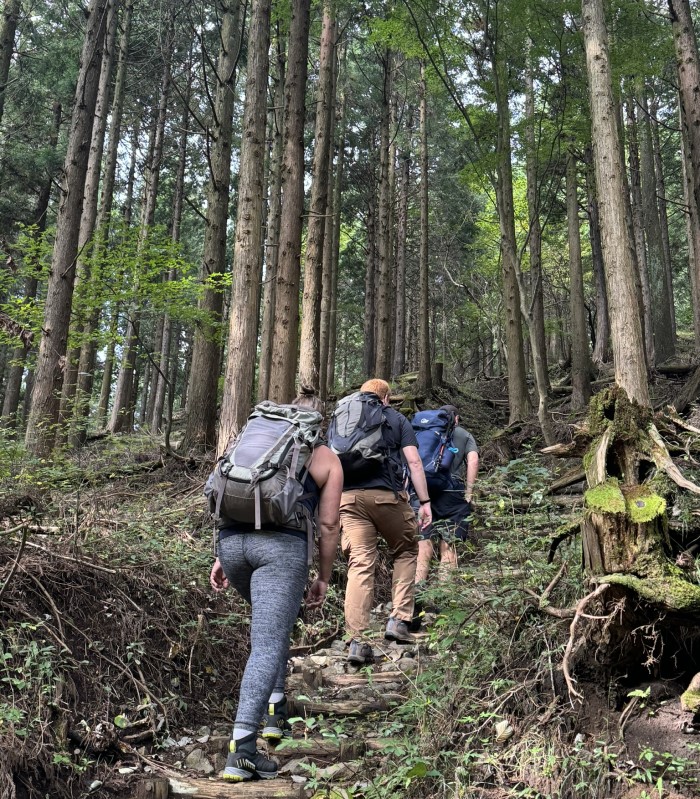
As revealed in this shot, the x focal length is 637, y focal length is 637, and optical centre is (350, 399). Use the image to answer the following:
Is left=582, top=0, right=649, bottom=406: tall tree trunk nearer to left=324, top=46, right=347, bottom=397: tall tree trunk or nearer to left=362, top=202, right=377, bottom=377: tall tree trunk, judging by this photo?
left=324, top=46, right=347, bottom=397: tall tree trunk

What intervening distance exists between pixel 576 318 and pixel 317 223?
712 cm

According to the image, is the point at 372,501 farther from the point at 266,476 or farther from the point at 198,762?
the point at 198,762

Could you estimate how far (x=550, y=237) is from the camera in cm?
2723

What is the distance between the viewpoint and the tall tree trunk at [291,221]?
9.54 meters

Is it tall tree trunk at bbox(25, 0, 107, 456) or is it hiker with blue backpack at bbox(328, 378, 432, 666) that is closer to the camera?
hiker with blue backpack at bbox(328, 378, 432, 666)

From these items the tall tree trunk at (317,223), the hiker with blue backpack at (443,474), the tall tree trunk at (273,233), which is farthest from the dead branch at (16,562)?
the tall tree trunk at (273,233)

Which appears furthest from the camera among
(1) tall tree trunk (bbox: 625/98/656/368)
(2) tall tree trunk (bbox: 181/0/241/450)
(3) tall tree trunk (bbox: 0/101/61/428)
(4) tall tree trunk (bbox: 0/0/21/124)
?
(3) tall tree trunk (bbox: 0/101/61/428)

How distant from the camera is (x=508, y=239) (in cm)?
1133

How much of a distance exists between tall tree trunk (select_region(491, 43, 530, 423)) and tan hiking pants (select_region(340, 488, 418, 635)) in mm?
6916

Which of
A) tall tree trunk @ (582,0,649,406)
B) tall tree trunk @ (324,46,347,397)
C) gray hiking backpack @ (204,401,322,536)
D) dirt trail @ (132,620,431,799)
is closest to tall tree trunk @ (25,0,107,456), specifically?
dirt trail @ (132,620,431,799)

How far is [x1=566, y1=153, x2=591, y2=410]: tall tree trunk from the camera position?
45.8ft

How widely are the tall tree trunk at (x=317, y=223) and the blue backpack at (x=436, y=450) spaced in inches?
135

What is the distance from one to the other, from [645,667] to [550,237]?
26.6 meters

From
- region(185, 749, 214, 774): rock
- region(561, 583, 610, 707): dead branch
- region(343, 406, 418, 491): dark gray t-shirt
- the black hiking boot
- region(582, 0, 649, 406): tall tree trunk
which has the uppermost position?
region(582, 0, 649, 406): tall tree trunk
